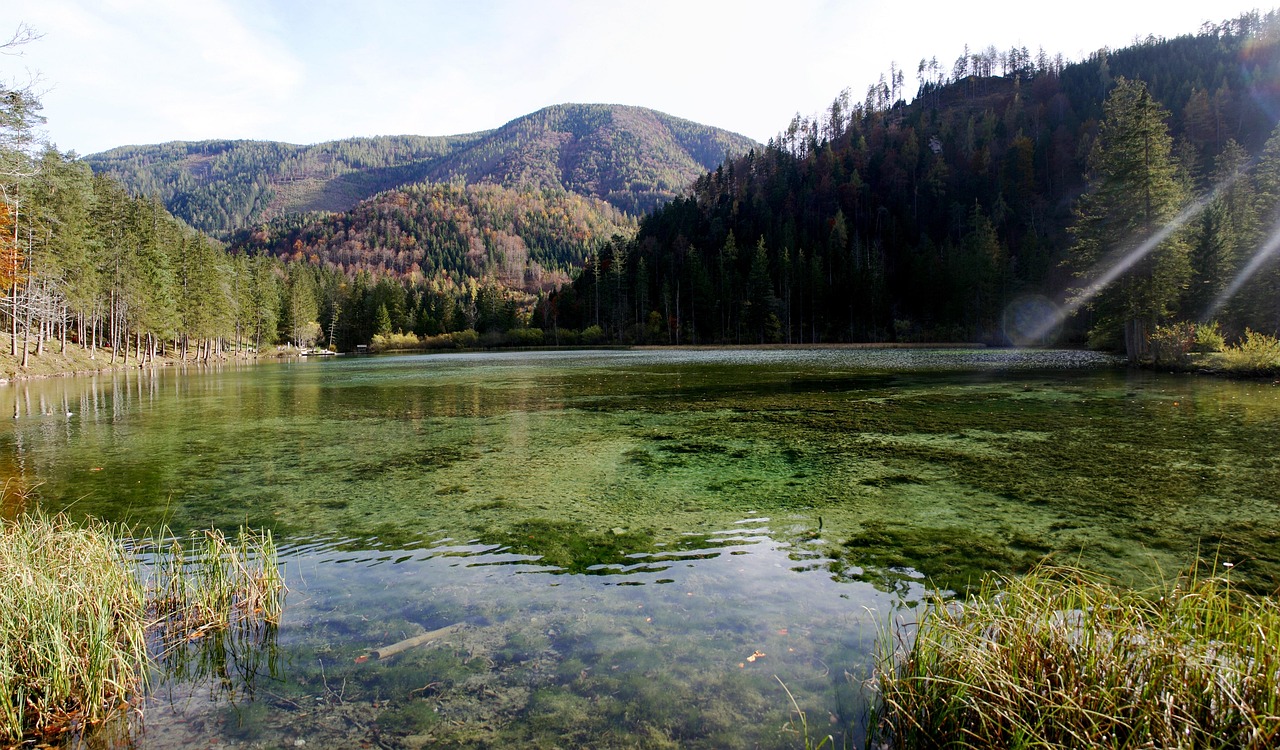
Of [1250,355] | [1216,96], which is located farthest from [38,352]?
[1216,96]

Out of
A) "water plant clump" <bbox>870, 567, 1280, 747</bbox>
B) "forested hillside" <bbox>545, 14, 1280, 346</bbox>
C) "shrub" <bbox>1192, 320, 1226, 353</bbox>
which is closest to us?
"water plant clump" <bbox>870, 567, 1280, 747</bbox>

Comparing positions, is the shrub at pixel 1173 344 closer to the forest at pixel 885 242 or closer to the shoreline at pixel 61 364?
the forest at pixel 885 242

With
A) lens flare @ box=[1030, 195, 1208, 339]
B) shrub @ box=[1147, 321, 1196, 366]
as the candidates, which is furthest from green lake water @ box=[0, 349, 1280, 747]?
lens flare @ box=[1030, 195, 1208, 339]

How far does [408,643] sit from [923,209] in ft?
402

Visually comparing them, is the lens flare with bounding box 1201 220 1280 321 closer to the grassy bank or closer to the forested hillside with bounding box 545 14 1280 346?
the forested hillside with bounding box 545 14 1280 346

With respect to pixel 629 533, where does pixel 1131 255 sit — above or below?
above

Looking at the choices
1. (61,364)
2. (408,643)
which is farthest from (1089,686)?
(61,364)

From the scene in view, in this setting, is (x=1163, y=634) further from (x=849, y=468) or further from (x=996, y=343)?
(x=996, y=343)

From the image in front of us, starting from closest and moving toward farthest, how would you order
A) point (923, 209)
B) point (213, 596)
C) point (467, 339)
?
point (213, 596)
point (923, 209)
point (467, 339)

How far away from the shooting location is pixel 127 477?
38.2 ft

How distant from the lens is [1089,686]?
3.27 m

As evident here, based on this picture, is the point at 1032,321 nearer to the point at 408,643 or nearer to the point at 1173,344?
the point at 1173,344

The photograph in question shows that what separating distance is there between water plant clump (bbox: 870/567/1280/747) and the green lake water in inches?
25.6

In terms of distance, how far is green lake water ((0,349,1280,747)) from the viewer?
437cm
